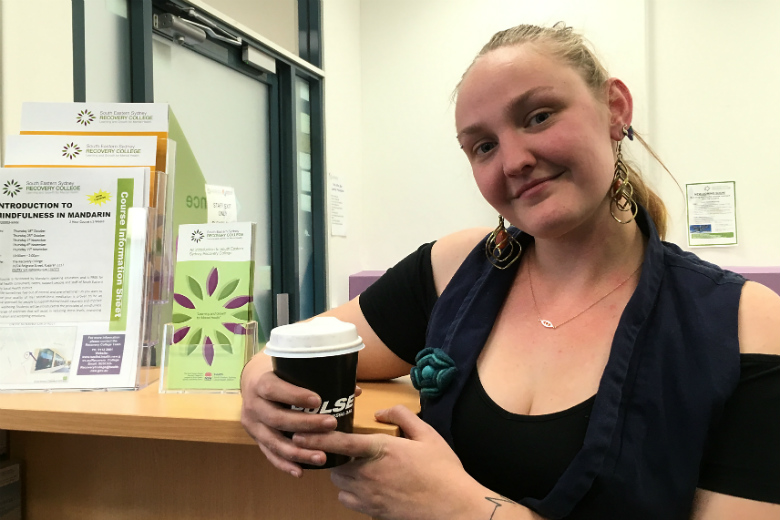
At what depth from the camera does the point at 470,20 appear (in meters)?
3.43

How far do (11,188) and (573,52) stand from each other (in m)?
0.99

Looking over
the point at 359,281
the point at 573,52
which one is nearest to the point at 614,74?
the point at 359,281

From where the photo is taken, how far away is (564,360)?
882mm

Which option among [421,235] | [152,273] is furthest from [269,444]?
[421,235]

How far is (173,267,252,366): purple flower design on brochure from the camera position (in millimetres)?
969

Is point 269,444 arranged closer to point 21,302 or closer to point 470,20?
point 21,302

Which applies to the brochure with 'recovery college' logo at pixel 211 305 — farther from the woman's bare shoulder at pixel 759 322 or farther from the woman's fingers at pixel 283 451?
the woman's bare shoulder at pixel 759 322

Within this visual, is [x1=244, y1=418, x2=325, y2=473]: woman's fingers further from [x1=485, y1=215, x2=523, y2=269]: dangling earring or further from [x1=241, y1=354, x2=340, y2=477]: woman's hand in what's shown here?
[x1=485, y1=215, x2=523, y2=269]: dangling earring

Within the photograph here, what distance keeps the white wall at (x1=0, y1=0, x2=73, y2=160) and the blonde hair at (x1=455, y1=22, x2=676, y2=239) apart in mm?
1107

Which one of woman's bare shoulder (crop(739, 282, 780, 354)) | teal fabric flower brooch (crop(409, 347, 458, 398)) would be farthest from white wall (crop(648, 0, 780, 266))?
teal fabric flower brooch (crop(409, 347, 458, 398))

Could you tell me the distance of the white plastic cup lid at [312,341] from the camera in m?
0.64

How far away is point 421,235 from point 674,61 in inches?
67.5

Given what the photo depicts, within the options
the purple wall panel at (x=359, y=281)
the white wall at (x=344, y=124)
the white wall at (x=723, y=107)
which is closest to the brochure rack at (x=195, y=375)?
the white wall at (x=344, y=124)

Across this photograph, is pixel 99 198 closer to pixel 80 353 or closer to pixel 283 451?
pixel 80 353
